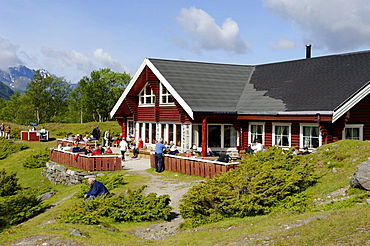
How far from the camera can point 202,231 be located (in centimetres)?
1063

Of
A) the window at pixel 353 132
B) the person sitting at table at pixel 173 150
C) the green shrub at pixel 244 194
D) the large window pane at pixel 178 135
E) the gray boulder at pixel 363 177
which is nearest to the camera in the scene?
the gray boulder at pixel 363 177

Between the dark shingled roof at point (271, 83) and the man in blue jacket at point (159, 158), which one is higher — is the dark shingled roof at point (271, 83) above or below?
above

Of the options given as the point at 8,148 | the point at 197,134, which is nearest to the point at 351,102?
the point at 197,134

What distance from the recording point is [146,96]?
100 ft

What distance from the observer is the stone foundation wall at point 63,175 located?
20.8 metres

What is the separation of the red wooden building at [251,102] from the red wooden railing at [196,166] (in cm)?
364

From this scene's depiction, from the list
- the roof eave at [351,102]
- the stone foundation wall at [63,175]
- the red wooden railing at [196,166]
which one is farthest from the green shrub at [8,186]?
the roof eave at [351,102]

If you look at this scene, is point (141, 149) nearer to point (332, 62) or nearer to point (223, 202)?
point (332, 62)

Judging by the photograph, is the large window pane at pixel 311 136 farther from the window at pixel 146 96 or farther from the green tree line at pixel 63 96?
the green tree line at pixel 63 96

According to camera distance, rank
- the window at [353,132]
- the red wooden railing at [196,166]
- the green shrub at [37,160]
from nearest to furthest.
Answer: the red wooden railing at [196,166]
the window at [353,132]
the green shrub at [37,160]

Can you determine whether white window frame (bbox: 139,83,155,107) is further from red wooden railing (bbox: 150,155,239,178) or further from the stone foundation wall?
red wooden railing (bbox: 150,155,239,178)

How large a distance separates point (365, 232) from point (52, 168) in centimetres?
2020

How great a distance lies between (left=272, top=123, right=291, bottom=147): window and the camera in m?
23.1

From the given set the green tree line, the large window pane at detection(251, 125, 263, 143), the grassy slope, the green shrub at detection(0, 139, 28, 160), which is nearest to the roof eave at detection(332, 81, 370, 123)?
the grassy slope
